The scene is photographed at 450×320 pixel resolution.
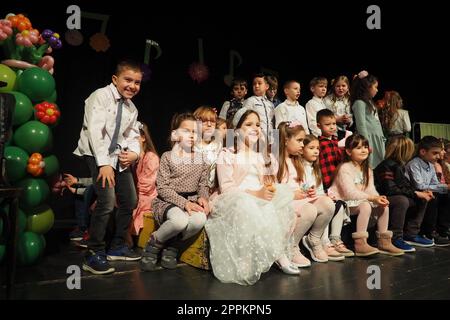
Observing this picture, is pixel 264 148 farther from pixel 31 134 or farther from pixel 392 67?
pixel 392 67

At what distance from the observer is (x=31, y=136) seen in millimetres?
2670

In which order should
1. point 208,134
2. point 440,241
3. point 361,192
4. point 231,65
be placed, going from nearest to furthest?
1. point 361,192
2. point 208,134
3. point 440,241
4. point 231,65

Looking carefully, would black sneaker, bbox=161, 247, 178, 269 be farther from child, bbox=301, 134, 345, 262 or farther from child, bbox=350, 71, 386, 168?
child, bbox=350, 71, 386, 168

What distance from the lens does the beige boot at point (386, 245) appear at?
321 cm

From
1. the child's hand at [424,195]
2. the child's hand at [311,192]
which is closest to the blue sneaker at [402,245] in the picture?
the child's hand at [424,195]

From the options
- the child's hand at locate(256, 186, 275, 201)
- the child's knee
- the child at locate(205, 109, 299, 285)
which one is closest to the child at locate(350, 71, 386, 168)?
the child at locate(205, 109, 299, 285)

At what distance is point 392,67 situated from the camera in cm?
603

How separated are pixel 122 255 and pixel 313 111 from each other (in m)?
2.34

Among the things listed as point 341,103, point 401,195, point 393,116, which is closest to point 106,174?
point 401,195

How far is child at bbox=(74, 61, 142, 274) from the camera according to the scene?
2.54 metres

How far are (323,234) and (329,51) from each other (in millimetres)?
3551

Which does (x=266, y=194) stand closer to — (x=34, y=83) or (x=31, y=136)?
(x=31, y=136)

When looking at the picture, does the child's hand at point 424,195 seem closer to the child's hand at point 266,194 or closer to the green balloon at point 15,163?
the child's hand at point 266,194

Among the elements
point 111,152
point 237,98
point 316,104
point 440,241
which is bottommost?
point 440,241
